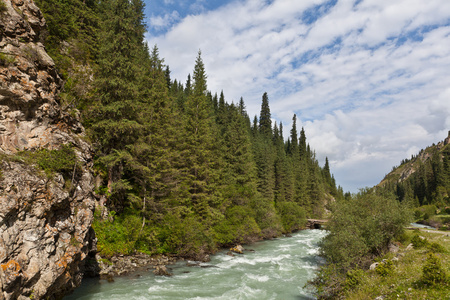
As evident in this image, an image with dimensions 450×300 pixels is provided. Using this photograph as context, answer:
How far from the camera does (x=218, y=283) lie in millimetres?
17547

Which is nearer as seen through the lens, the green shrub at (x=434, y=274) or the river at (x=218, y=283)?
the green shrub at (x=434, y=274)

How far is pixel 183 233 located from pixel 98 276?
8637mm

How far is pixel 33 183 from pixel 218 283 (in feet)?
45.8

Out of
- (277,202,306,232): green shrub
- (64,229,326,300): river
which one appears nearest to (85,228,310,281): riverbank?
(64,229,326,300): river

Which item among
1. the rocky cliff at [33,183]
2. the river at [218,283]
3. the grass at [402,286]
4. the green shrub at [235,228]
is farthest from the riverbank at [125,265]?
the grass at [402,286]

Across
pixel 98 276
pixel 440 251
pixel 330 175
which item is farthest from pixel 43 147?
pixel 330 175

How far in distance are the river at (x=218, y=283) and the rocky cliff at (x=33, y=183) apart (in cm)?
273

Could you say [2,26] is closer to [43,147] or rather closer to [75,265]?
[43,147]

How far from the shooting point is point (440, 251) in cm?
1811

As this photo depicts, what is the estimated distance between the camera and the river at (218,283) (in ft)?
47.6

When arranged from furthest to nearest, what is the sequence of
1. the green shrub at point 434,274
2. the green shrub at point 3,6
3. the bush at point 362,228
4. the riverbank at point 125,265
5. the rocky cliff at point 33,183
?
the bush at point 362,228, the riverbank at point 125,265, the green shrub at point 3,6, the green shrub at point 434,274, the rocky cliff at point 33,183

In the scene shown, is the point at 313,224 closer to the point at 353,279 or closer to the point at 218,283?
the point at 218,283

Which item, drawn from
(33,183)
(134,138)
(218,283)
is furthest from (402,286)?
(134,138)

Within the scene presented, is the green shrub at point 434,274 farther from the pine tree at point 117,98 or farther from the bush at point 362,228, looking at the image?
the pine tree at point 117,98
